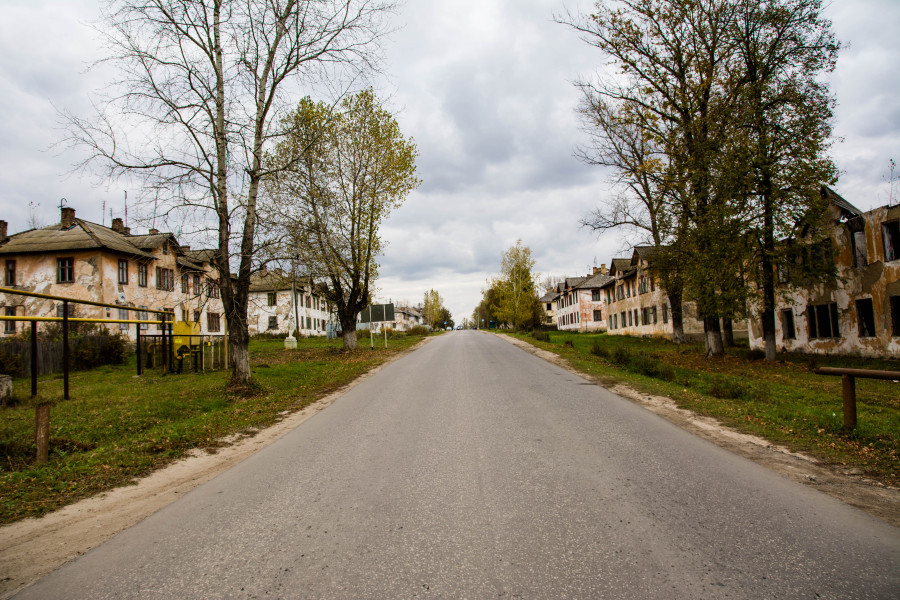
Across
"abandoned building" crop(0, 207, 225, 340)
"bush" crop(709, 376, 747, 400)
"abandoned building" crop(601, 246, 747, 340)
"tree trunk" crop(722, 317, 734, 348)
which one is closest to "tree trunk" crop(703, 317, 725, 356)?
"abandoned building" crop(601, 246, 747, 340)

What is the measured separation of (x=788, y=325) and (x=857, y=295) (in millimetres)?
5439

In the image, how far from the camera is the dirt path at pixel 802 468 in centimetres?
449

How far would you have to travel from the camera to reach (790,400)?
11.3m

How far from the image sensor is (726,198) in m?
18.0

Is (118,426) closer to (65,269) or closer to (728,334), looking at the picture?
(65,269)

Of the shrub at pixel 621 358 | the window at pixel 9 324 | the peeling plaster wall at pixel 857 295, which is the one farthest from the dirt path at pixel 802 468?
the window at pixel 9 324

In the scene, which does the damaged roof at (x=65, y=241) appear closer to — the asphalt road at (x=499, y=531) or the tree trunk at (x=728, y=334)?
the asphalt road at (x=499, y=531)

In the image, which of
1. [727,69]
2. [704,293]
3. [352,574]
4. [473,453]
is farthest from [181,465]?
[727,69]

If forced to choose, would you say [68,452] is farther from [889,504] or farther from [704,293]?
[704,293]

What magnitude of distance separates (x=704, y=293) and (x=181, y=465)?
1837cm

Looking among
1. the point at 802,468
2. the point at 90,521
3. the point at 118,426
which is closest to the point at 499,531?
the point at 90,521

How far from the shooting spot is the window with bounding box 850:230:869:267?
18.9m

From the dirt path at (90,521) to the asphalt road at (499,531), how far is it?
0.19 metres

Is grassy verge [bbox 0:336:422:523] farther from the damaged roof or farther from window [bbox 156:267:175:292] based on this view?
window [bbox 156:267:175:292]
